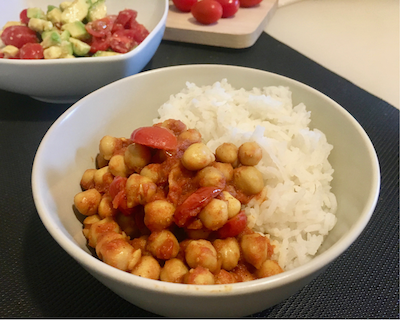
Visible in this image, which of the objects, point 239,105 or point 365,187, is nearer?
point 365,187

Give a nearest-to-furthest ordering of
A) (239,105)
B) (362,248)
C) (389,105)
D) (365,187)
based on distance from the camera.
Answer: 1. (365,187)
2. (362,248)
3. (239,105)
4. (389,105)

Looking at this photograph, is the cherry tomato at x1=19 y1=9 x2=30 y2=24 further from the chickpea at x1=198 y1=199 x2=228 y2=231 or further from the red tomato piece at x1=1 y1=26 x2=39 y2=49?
the chickpea at x1=198 y1=199 x2=228 y2=231

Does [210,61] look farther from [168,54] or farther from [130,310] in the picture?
[130,310]

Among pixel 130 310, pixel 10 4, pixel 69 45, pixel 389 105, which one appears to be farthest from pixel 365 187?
pixel 10 4

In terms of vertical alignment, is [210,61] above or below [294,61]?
below

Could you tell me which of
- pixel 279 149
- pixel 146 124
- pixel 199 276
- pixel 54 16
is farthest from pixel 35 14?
pixel 199 276

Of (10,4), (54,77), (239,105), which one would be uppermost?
(239,105)

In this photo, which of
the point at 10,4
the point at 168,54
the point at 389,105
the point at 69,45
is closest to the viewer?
the point at 69,45

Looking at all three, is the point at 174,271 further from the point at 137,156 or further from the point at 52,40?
the point at 52,40
